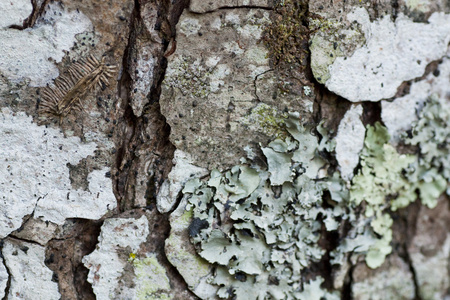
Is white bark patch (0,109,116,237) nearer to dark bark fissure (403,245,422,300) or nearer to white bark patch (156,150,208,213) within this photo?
white bark patch (156,150,208,213)

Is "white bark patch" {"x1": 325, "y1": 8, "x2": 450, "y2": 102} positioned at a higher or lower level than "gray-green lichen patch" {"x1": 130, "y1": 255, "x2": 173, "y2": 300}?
higher

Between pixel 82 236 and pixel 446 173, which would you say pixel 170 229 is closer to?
pixel 82 236

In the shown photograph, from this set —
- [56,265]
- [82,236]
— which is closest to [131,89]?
[82,236]

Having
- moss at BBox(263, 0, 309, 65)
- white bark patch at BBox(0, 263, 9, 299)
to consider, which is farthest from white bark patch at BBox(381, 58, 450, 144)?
white bark patch at BBox(0, 263, 9, 299)

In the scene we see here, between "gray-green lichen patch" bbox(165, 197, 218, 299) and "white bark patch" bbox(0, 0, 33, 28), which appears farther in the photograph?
"gray-green lichen patch" bbox(165, 197, 218, 299)

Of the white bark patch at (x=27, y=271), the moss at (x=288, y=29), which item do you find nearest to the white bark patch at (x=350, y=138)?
the moss at (x=288, y=29)

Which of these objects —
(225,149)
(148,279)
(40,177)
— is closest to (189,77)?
(225,149)

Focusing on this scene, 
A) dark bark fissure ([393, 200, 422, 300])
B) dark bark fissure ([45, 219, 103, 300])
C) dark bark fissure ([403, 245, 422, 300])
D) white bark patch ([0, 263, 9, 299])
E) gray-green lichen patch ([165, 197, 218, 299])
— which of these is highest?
dark bark fissure ([393, 200, 422, 300])

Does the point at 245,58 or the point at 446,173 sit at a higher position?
the point at 245,58
